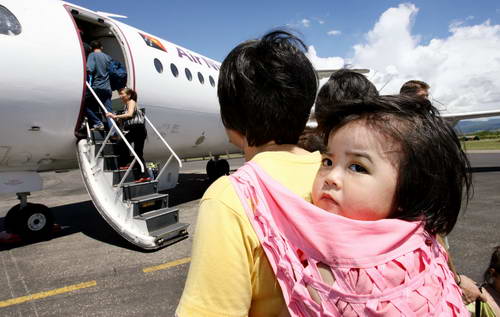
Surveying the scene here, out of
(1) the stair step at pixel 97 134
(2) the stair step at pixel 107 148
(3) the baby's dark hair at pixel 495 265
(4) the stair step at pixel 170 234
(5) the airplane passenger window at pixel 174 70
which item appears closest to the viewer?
(3) the baby's dark hair at pixel 495 265

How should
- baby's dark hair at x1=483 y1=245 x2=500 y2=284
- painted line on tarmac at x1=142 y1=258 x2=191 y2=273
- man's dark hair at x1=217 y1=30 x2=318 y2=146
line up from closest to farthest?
man's dark hair at x1=217 y1=30 x2=318 y2=146 < baby's dark hair at x1=483 y1=245 x2=500 y2=284 < painted line on tarmac at x1=142 y1=258 x2=191 y2=273

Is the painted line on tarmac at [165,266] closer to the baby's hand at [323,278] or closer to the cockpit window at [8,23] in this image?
the cockpit window at [8,23]

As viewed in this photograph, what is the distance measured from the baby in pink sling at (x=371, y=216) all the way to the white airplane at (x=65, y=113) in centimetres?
489

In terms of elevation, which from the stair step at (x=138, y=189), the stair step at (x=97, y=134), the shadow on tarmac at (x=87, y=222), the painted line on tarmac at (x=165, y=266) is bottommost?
the shadow on tarmac at (x=87, y=222)

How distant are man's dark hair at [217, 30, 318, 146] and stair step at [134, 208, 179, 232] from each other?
476 cm

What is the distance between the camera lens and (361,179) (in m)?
1.02

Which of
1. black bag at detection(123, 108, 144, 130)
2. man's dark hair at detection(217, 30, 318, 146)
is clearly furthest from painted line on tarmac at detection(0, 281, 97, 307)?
Result: man's dark hair at detection(217, 30, 318, 146)

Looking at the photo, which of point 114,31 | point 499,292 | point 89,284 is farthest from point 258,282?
point 114,31

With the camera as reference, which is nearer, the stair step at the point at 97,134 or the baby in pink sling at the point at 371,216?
the baby in pink sling at the point at 371,216

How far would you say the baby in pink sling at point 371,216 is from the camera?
0.91m

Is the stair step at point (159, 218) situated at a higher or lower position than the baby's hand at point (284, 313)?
lower

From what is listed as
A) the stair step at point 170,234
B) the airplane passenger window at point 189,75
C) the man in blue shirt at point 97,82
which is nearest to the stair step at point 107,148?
the man in blue shirt at point 97,82

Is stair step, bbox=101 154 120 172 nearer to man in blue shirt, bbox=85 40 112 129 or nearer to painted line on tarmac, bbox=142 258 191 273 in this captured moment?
man in blue shirt, bbox=85 40 112 129

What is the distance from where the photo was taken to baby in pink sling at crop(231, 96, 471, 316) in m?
0.91
